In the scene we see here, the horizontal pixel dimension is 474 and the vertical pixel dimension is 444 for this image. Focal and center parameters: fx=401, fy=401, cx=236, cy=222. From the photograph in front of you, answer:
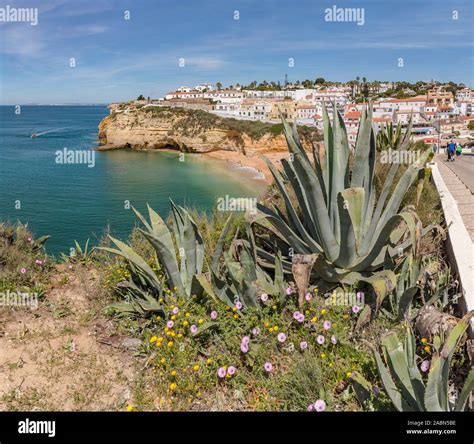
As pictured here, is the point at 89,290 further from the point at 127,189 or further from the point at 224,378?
the point at 127,189

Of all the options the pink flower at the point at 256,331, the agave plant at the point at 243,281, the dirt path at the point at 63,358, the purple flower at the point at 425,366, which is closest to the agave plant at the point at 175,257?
the agave plant at the point at 243,281

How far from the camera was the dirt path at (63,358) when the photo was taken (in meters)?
2.84

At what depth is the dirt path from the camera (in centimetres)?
284

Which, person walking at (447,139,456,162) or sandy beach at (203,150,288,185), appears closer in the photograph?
person walking at (447,139,456,162)

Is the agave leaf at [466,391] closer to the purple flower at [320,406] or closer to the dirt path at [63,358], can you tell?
the purple flower at [320,406]

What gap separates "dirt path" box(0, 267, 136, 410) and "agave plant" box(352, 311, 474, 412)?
1738 millimetres

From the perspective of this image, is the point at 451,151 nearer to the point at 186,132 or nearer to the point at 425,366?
the point at 425,366

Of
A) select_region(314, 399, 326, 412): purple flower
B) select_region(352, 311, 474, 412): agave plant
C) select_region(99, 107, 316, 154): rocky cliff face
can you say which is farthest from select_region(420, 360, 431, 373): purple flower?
select_region(99, 107, 316, 154): rocky cliff face

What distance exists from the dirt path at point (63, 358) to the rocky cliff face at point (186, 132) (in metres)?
40.9

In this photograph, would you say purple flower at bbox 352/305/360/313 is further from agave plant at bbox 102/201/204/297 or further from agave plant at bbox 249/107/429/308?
agave plant at bbox 102/201/204/297

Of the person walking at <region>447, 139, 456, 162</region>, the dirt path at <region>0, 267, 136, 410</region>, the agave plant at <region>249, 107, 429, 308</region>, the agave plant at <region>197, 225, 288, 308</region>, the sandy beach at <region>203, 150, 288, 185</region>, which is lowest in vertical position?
the dirt path at <region>0, 267, 136, 410</region>

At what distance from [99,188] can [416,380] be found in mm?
31196

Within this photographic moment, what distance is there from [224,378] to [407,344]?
128cm

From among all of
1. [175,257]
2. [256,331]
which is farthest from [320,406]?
[175,257]
